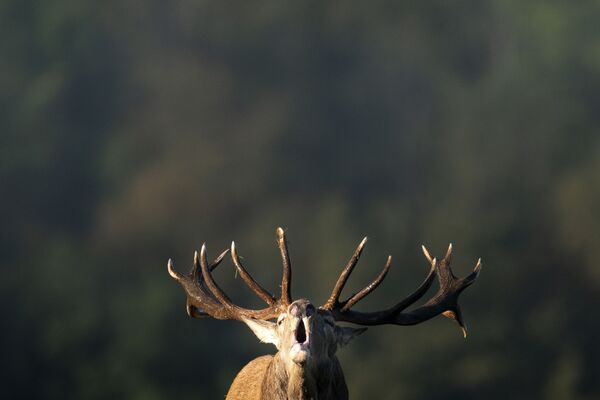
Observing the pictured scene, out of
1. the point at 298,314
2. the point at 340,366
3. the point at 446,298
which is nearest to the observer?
the point at 298,314

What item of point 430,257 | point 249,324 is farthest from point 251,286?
point 430,257

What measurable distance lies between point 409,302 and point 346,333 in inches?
52.4

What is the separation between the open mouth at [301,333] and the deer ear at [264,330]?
0.84 m

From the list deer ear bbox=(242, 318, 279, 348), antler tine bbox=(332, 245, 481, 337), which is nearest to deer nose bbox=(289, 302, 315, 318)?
deer ear bbox=(242, 318, 279, 348)

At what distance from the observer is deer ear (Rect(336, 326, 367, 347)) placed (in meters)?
15.0

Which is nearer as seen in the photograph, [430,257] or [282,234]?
[282,234]

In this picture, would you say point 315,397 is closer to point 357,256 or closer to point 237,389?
point 357,256

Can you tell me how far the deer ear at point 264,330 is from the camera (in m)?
15.0

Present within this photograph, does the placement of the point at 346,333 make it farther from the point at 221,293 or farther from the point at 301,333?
the point at 221,293

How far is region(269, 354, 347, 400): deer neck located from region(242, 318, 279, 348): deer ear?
0.39m

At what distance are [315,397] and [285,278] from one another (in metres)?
1.68

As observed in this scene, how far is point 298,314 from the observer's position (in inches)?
550

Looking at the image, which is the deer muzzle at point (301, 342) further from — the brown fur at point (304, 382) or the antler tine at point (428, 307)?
the antler tine at point (428, 307)

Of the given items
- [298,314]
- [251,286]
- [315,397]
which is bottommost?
[315,397]
